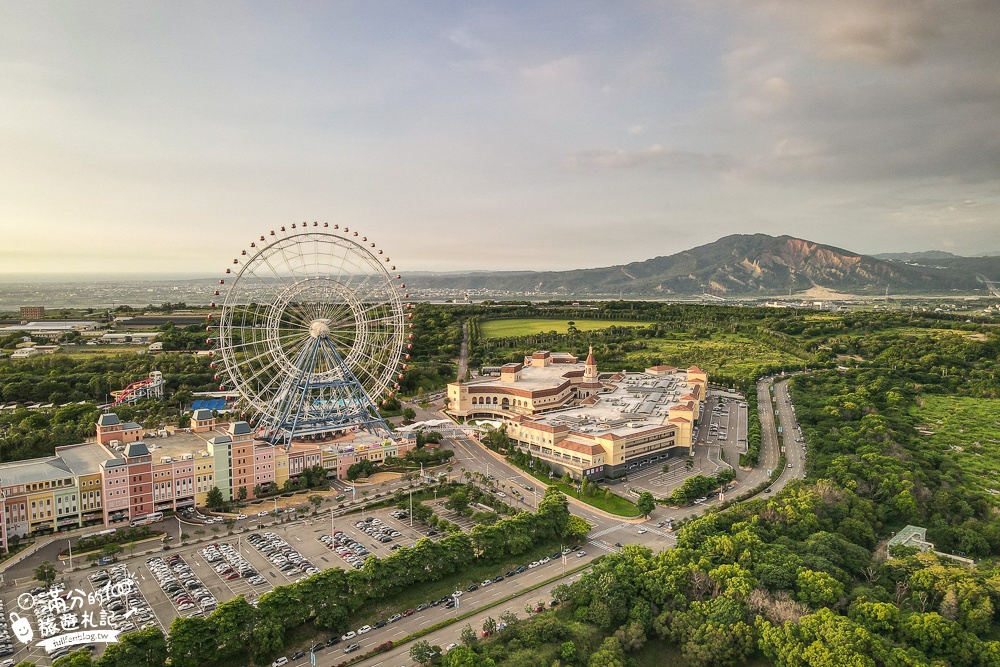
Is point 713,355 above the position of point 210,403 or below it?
above

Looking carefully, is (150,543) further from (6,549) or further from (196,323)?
(196,323)

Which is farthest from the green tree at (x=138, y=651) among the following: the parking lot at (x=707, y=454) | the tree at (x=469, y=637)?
the parking lot at (x=707, y=454)

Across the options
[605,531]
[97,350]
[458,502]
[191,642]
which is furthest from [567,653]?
[97,350]

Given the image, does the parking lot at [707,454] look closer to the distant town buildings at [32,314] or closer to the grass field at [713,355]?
the grass field at [713,355]

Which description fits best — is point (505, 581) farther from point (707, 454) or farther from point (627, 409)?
point (627, 409)

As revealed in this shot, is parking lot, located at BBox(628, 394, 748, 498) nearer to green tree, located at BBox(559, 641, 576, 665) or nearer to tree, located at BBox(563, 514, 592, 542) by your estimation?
tree, located at BBox(563, 514, 592, 542)

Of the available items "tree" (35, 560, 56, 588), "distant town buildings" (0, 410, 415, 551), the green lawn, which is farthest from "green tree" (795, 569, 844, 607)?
"tree" (35, 560, 56, 588)

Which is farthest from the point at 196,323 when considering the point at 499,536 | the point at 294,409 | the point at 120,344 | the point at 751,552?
the point at 751,552
